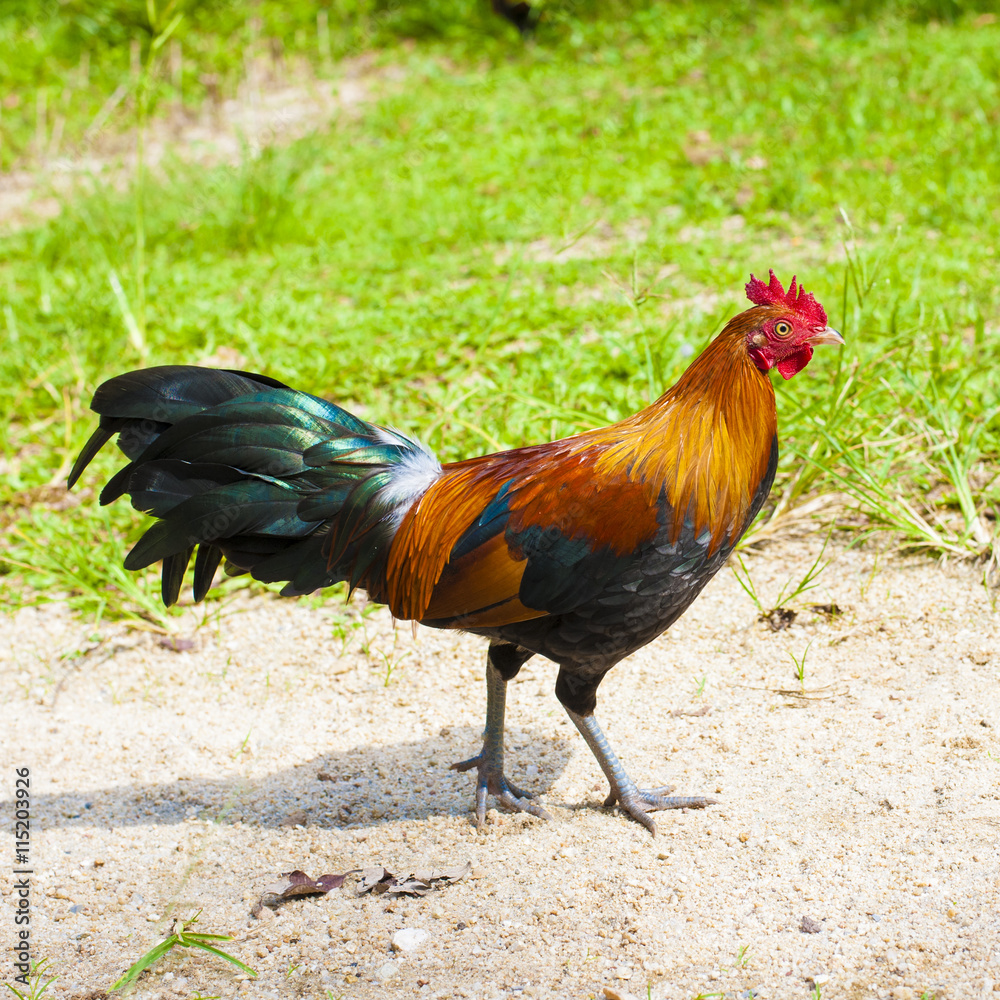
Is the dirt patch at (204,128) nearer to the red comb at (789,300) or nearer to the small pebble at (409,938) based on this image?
the red comb at (789,300)

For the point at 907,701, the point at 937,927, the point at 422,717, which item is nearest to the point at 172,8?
the point at 422,717

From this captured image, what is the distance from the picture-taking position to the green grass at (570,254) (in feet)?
13.9

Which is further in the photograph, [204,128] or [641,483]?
→ [204,128]

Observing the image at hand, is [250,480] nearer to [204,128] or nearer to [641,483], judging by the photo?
[641,483]

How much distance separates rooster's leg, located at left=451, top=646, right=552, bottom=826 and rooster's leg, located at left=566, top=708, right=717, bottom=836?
0.25m

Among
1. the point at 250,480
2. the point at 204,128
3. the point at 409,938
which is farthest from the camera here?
the point at 204,128

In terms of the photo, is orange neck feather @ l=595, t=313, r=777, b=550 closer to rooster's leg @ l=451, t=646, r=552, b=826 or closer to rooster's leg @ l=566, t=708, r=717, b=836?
rooster's leg @ l=566, t=708, r=717, b=836

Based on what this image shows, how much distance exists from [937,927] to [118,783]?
2554mm

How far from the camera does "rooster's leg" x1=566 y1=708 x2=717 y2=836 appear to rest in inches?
113

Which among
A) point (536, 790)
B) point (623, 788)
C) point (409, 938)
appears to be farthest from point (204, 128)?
point (409, 938)

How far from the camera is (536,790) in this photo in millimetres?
3150

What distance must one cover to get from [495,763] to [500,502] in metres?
0.89

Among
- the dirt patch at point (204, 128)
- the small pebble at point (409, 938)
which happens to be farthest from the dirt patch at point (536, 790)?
the dirt patch at point (204, 128)

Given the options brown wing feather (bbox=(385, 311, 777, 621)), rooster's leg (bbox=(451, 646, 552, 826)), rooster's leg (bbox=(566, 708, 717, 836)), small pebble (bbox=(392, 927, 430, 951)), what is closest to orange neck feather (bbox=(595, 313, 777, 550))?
brown wing feather (bbox=(385, 311, 777, 621))
